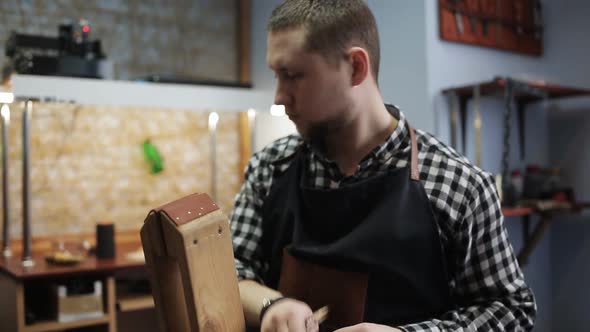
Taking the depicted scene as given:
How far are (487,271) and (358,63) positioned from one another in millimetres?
Result: 451

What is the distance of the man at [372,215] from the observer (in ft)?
3.40

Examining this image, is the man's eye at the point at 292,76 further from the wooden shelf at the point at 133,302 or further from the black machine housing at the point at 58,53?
the black machine housing at the point at 58,53

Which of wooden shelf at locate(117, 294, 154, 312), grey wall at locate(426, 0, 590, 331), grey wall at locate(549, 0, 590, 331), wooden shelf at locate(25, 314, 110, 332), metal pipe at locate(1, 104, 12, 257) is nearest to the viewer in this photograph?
wooden shelf at locate(25, 314, 110, 332)

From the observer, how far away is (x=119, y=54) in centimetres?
381

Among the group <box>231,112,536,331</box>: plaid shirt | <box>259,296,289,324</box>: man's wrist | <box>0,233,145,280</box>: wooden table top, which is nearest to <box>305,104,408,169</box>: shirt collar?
<box>231,112,536,331</box>: plaid shirt

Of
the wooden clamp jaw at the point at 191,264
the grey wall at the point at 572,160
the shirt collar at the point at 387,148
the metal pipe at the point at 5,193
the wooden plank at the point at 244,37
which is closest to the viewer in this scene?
the wooden clamp jaw at the point at 191,264

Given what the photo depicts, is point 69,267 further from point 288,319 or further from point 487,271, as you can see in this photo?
point 487,271

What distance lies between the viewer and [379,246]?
1.03 m

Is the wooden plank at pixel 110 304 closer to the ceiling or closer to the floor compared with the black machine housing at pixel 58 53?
closer to the floor

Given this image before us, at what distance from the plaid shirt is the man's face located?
135 millimetres

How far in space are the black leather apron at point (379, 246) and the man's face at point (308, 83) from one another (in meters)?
0.14

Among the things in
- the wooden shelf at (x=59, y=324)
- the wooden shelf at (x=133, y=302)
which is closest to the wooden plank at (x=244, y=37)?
the wooden shelf at (x=133, y=302)

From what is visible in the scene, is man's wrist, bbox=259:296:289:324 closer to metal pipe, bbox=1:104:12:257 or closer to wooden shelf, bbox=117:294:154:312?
wooden shelf, bbox=117:294:154:312

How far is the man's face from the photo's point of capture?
1.04 metres
